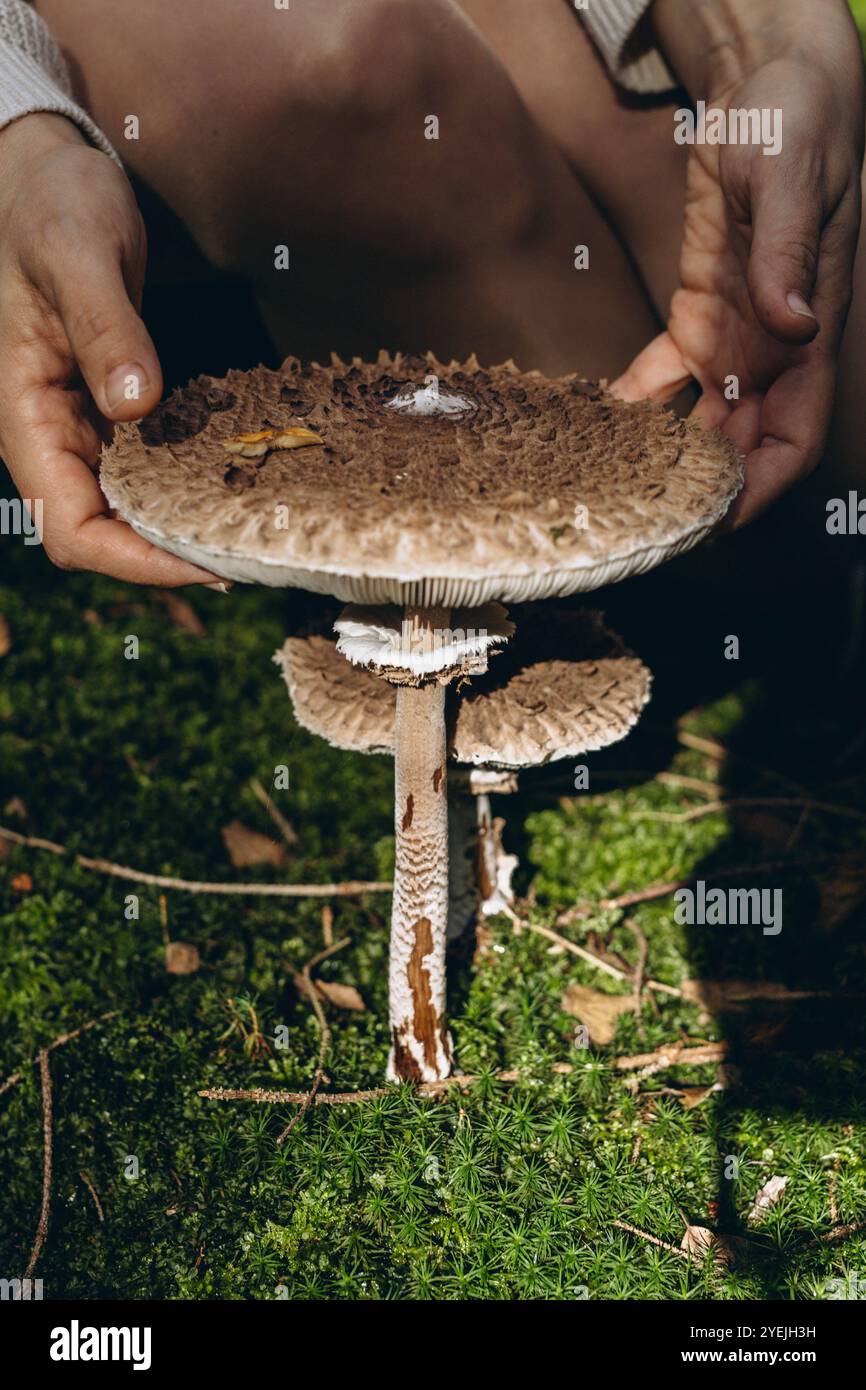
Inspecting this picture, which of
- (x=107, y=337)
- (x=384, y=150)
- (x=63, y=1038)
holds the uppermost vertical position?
(x=384, y=150)

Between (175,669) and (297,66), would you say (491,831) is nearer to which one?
(175,669)

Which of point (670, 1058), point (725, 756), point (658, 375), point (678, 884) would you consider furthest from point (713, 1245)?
point (658, 375)

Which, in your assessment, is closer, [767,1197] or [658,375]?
[767,1197]

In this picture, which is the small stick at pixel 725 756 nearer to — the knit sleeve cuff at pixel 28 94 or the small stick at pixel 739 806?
the small stick at pixel 739 806

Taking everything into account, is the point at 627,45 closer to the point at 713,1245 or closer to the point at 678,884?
the point at 678,884

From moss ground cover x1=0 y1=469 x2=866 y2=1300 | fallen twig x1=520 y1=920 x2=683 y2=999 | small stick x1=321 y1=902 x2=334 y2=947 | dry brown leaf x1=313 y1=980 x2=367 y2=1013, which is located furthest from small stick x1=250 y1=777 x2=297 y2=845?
fallen twig x1=520 y1=920 x2=683 y2=999

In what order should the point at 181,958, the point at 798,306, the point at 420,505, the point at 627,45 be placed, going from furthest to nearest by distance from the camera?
1. the point at 627,45
2. the point at 181,958
3. the point at 798,306
4. the point at 420,505

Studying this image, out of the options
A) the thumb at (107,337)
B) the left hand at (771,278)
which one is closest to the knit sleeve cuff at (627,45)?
the left hand at (771,278)
